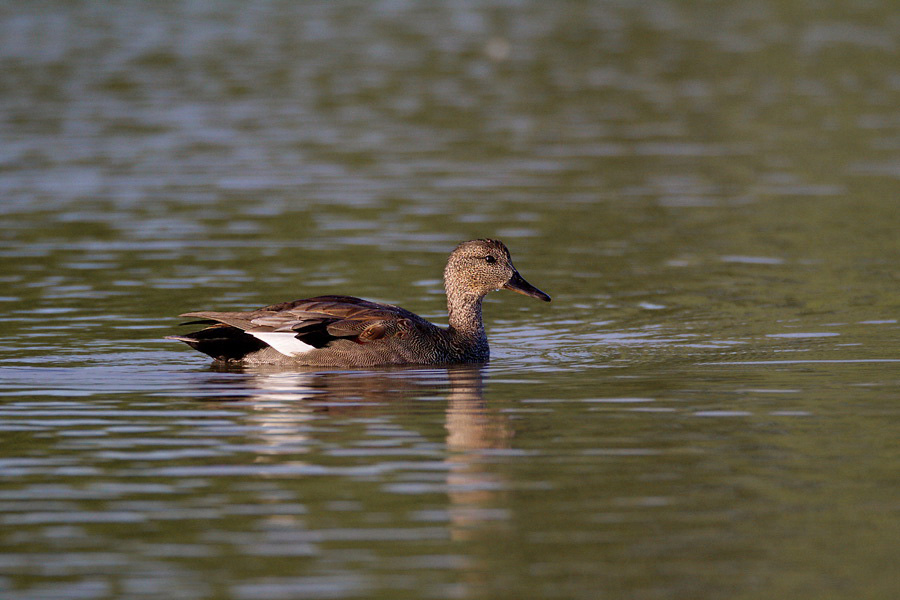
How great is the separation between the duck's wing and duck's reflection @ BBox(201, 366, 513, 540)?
26 cm

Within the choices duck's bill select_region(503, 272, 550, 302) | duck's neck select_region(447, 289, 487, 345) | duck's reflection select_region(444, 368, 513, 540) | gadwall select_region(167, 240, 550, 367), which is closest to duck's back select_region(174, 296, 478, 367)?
gadwall select_region(167, 240, 550, 367)

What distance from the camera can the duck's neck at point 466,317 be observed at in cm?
1382

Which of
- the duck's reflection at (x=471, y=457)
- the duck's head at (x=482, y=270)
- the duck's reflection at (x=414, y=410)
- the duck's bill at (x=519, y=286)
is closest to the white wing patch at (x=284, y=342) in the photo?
the duck's reflection at (x=414, y=410)

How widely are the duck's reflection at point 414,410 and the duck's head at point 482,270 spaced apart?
3.45ft

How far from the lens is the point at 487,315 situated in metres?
16.7

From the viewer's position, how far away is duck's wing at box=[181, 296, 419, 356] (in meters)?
13.0

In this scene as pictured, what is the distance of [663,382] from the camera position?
12.4 metres

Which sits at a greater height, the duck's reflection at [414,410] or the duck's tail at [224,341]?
the duck's tail at [224,341]

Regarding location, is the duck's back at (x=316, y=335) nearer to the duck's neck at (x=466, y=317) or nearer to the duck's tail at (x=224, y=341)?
the duck's tail at (x=224, y=341)

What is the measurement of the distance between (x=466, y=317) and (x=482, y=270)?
47 centimetres

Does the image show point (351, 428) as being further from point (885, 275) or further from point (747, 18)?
point (747, 18)

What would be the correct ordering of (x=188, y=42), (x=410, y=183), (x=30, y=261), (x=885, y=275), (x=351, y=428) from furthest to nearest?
(x=188, y=42)
(x=410, y=183)
(x=30, y=261)
(x=885, y=275)
(x=351, y=428)

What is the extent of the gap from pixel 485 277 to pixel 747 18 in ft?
108

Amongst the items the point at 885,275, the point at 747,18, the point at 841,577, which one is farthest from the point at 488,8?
the point at 841,577
